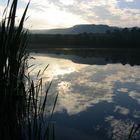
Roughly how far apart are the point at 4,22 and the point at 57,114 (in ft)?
24.4

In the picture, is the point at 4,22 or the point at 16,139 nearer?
the point at 4,22

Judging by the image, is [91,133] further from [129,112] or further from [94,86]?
[94,86]

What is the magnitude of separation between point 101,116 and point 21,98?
22.0 feet

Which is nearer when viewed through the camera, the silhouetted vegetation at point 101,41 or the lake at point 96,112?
the lake at point 96,112

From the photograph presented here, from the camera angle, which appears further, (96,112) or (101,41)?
(101,41)

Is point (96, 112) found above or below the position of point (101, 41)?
above

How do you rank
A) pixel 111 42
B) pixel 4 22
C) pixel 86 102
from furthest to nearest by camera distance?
pixel 111 42, pixel 86 102, pixel 4 22

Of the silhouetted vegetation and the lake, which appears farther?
the silhouetted vegetation

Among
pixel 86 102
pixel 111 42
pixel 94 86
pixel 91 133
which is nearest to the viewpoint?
pixel 91 133

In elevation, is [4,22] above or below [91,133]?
above

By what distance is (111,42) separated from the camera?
6419 cm

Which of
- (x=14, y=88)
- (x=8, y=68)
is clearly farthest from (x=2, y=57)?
(x=14, y=88)

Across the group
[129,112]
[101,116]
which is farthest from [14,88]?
[129,112]

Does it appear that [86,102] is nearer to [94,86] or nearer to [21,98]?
[94,86]
